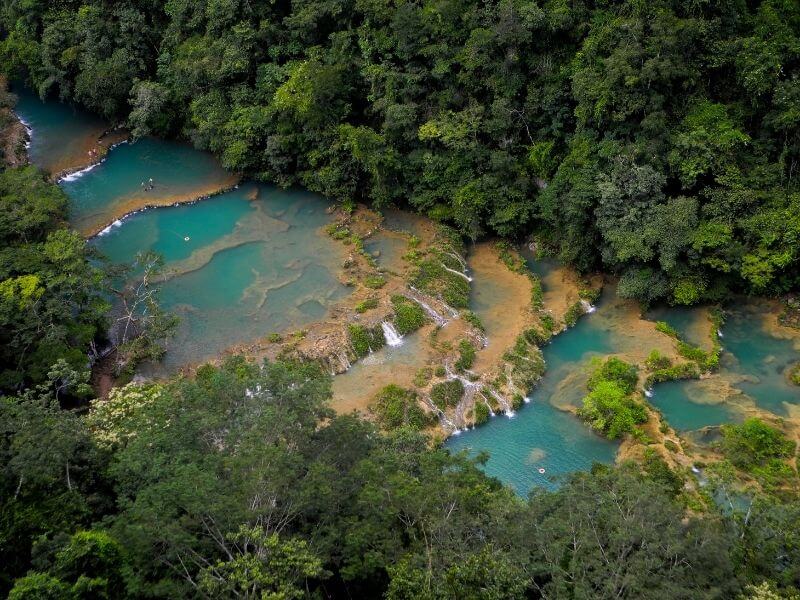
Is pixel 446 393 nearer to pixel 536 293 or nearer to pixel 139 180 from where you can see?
pixel 536 293

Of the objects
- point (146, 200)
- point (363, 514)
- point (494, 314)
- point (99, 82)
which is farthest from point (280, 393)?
point (99, 82)

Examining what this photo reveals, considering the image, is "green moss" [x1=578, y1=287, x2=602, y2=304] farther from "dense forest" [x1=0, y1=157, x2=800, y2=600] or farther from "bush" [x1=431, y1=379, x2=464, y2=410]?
"dense forest" [x1=0, y1=157, x2=800, y2=600]

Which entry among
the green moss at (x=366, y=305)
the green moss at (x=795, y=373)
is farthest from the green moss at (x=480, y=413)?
the green moss at (x=795, y=373)

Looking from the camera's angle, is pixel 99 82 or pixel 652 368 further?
pixel 99 82

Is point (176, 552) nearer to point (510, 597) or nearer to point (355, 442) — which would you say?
point (355, 442)

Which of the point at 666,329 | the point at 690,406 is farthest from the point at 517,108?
the point at 690,406
